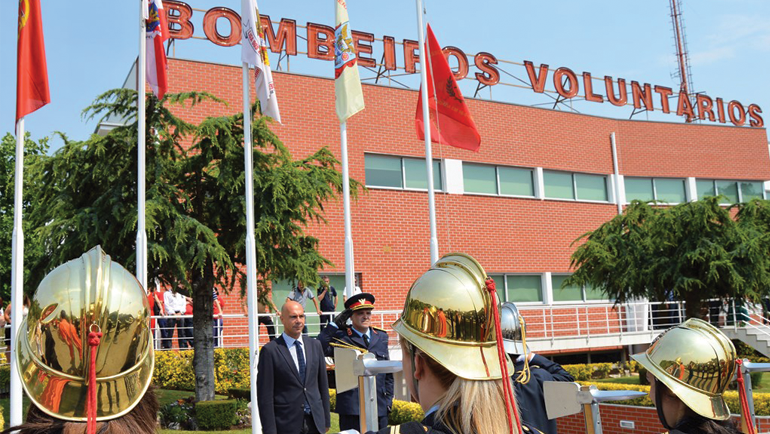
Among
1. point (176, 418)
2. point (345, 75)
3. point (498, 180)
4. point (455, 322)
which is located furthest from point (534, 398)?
point (498, 180)

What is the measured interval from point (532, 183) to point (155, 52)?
17.4 meters

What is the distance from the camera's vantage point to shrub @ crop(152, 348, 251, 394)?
15.8 m

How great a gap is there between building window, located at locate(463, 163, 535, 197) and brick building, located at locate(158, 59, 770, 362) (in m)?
0.04

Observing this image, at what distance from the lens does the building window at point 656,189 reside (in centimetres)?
2898

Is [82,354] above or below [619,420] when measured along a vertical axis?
above

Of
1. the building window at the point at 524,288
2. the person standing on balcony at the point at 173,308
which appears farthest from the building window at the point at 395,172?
the person standing on balcony at the point at 173,308

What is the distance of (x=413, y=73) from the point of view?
81.6 ft

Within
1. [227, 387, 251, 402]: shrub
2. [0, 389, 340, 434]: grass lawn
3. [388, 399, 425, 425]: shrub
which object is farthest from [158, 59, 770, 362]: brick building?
[388, 399, 425, 425]: shrub

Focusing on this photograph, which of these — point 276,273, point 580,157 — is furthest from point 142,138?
point 580,157

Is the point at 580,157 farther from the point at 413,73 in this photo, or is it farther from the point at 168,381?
the point at 168,381

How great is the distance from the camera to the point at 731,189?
31.1 metres

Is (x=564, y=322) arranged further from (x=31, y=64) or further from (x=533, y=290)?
(x=31, y=64)

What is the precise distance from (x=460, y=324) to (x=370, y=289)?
67.9 feet

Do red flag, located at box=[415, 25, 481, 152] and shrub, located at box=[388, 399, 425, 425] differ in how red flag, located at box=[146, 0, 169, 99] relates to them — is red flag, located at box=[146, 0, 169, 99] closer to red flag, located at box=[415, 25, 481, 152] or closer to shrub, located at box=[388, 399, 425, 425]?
red flag, located at box=[415, 25, 481, 152]
